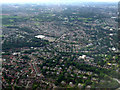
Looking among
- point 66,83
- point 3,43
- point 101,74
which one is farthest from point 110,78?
point 3,43

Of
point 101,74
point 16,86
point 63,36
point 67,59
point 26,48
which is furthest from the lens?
point 63,36

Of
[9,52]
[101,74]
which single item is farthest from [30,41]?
[101,74]

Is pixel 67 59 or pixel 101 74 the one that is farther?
pixel 67 59

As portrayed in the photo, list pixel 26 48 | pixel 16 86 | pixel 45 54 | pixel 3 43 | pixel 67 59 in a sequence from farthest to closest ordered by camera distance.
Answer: pixel 3 43, pixel 26 48, pixel 45 54, pixel 67 59, pixel 16 86

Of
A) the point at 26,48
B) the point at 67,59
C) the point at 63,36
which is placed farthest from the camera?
the point at 63,36

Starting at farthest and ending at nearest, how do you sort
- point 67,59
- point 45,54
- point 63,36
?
1. point 63,36
2. point 45,54
3. point 67,59

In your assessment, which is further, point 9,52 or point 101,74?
point 9,52

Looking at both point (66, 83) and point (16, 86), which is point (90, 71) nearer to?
point (66, 83)

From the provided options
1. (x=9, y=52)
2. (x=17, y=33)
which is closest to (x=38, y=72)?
(x=9, y=52)

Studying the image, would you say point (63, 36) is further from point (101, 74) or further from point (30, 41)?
point (101, 74)
